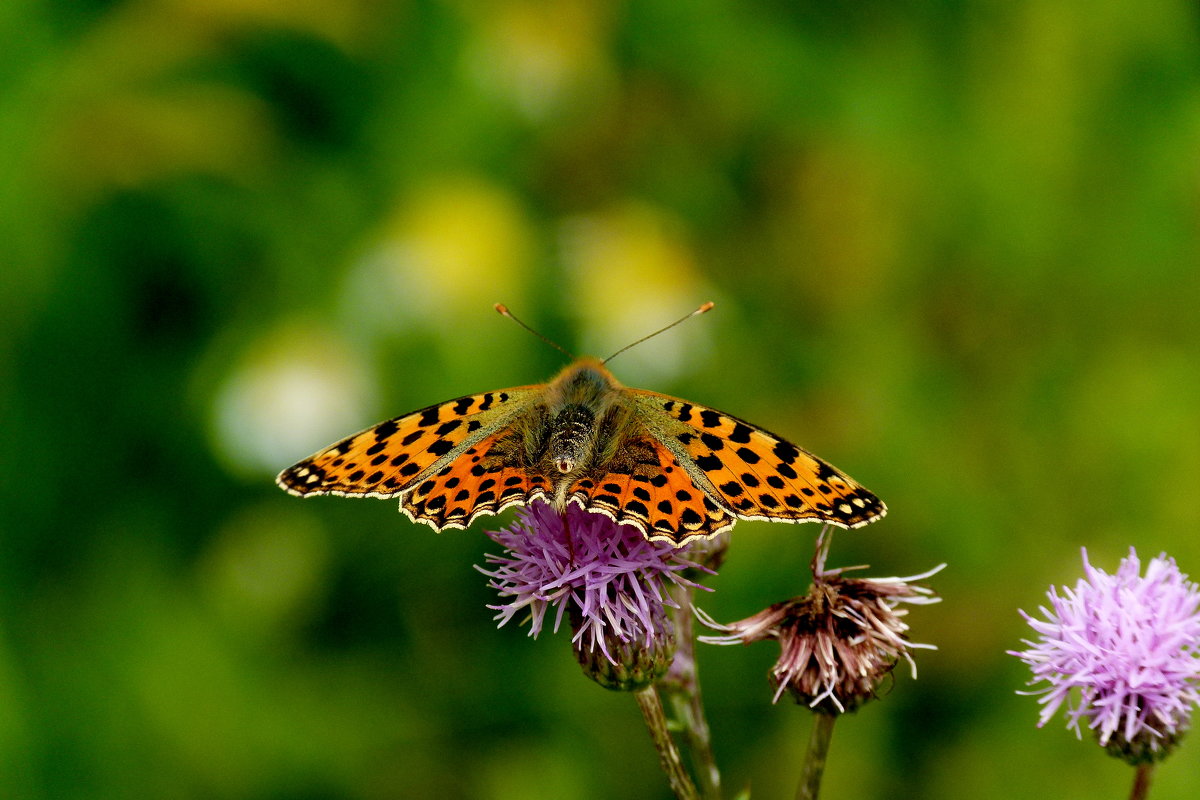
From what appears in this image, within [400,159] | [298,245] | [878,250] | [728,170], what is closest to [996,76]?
[878,250]

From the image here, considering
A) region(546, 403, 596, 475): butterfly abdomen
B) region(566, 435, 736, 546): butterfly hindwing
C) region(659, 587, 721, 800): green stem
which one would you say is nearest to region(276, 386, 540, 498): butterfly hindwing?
region(546, 403, 596, 475): butterfly abdomen

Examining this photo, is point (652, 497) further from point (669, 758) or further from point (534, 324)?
point (534, 324)

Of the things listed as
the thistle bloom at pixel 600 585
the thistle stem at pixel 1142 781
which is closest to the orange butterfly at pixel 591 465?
the thistle bloom at pixel 600 585

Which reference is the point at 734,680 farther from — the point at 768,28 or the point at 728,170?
the point at 768,28

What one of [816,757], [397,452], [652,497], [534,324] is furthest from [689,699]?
[534,324]

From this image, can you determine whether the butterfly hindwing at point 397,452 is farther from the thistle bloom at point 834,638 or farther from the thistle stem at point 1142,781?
the thistle stem at point 1142,781

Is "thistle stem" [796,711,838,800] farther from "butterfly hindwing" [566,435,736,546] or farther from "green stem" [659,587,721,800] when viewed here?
"butterfly hindwing" [566,435,736,546]
